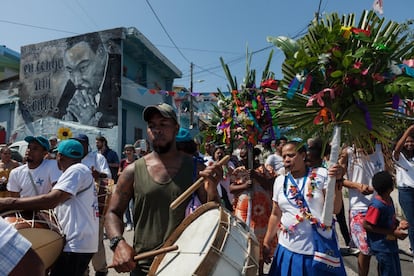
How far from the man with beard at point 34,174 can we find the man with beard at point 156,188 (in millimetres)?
1759

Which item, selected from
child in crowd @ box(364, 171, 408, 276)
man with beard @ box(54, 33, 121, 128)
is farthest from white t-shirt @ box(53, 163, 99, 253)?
man with beard @ box(54, 33, 121, 128)

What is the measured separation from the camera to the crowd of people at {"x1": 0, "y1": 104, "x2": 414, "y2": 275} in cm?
253

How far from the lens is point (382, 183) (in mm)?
4066

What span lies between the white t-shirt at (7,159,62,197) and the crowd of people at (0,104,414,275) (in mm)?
11

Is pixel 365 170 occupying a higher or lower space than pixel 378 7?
lower

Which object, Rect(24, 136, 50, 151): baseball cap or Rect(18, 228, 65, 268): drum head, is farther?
Rect(24, 136, 50, 151): baseball cap

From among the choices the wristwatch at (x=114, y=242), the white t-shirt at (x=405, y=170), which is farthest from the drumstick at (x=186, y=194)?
the white t-shirt at (x=405, y=170)

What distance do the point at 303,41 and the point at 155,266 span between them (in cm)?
203

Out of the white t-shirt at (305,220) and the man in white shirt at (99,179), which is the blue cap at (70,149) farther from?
the white t-shirt at (305,220)

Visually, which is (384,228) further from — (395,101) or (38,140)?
(38,140)

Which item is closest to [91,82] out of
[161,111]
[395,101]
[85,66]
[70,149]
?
[85,66]

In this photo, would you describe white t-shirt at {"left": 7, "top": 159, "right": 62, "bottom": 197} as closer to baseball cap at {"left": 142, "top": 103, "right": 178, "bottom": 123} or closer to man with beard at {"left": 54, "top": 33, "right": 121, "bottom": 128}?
baseball cap at {"left": 142, "top": 103, "right": 178, "bottom": 123}

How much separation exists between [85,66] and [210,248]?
18.7 m

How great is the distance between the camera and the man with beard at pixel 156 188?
8.20ft
